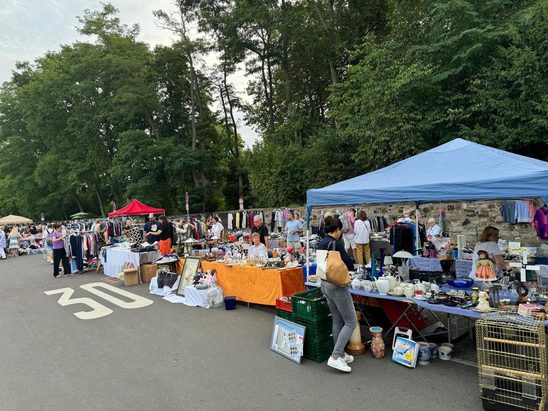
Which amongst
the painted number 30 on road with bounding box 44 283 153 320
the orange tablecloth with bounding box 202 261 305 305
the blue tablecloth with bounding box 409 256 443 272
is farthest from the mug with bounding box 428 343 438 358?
the painted number 30 on road with bounding box 44 283 153 320

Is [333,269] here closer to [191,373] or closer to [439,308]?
[439,308]

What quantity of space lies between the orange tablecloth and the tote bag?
2.50 meters

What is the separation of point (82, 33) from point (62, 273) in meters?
23.3

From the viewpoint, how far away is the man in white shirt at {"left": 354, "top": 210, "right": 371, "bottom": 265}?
10.2 metres

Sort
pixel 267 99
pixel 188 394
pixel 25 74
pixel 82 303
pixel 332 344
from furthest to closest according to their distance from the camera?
pixel 25 74 < pixel 267 99 < pixel 82 303 < pixel 332 344 < pixel 188 394

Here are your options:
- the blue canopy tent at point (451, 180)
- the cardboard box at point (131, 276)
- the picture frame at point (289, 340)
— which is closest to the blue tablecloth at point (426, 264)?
the blue canopy tent at point (451, 180)

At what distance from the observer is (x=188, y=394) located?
12.9 ft

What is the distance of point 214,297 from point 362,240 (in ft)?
15.5

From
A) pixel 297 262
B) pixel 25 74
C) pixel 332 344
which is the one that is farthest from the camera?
pixel 25 74

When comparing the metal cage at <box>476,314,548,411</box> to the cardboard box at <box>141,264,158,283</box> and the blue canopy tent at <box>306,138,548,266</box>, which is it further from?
the cardboard box at <box>141,264,158,283</box>

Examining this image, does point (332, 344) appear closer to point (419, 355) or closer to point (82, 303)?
point (419, 355)

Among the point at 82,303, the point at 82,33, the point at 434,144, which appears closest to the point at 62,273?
the point at 82,303

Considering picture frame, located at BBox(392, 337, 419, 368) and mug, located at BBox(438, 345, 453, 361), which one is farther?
mug, located at BBox(438, 345, 453, 361)

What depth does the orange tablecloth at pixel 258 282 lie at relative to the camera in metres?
6.70
